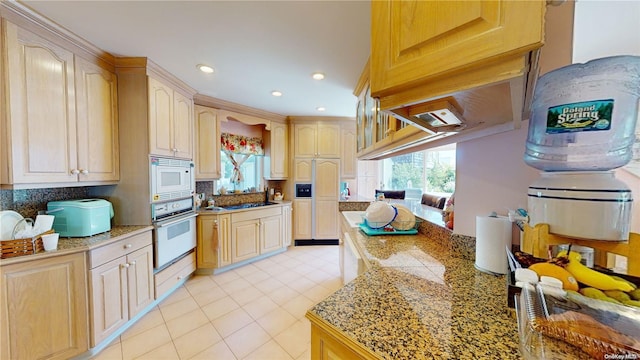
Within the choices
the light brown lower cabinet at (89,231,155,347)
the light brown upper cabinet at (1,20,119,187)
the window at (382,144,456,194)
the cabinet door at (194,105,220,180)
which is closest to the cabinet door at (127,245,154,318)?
the light brown lower cabinet at (89,231,155,347)

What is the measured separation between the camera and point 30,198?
171cm

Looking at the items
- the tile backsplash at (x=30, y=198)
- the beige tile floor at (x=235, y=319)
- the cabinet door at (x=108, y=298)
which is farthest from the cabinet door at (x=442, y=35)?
the tile backsplash at (x=30, y=198)

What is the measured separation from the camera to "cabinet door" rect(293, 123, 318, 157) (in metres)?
3.98

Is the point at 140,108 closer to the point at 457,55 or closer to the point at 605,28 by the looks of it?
the point at 457,55

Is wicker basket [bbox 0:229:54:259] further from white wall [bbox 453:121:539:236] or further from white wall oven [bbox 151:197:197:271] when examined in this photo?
white wall [bbox 453:121:539:236]

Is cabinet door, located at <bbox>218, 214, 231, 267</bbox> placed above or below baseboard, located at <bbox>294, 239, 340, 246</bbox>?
above

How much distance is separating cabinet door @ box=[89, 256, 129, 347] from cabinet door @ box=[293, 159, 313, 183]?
8.48ft

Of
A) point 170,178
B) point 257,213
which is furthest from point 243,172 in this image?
point 170,178

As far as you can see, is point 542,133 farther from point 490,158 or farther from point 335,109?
point 335,109

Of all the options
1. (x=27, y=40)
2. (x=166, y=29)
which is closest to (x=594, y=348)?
(x=166, y=29)

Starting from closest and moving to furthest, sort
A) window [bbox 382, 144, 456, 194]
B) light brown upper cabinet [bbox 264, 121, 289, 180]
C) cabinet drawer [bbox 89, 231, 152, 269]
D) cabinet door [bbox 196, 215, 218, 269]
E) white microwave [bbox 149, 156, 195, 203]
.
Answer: cabinet drawer [bbox 89, 231, 152, 269] < white microwave [bbox 149, 156, 195, 203] < cabinet door [bbox 196, 215, 218, 269] < light brown upper cabinet [bbox 264, 121, 289, 180] < window [bbox 382, 144, 456, 194]

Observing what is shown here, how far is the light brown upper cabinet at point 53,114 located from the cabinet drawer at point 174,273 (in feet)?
3.38

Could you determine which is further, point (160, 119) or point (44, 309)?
point (160, 119)

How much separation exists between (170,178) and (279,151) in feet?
6.10
